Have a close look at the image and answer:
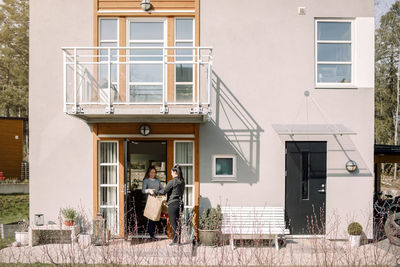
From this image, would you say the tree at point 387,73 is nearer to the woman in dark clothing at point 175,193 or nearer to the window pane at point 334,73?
the window pane at point 334,73

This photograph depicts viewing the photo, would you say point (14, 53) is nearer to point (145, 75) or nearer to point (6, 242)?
point (6, 242)

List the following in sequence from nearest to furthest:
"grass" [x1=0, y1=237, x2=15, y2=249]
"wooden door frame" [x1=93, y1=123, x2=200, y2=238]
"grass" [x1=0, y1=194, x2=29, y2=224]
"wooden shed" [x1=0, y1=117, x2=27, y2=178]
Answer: "grass" [x1=0, y1=237, x2=15, y2=249]
"wooden door frame" [x1=93, y1=123, x2=200, y2=238]
"grass" [x1=0, y1=194, x2=29, y2=224]
"wooden shed" [x1=0, y1=117, x2=27, y2=178]

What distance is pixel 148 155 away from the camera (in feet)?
35.8

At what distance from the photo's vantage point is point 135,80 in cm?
802

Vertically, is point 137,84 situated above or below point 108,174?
above

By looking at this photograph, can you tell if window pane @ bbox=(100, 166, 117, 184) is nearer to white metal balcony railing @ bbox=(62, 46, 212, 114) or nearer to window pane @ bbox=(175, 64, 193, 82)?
white metal balcony railing @ bbox=(62, 46, 212, 114)

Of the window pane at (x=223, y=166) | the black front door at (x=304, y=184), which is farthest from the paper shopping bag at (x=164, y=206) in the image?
the black front door at (x=304, y=184)

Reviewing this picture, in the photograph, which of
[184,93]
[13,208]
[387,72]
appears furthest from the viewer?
[387,72]

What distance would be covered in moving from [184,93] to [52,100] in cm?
326

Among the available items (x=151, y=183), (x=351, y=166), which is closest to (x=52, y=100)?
(x=151, y=183)

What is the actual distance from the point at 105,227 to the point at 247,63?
505 centimetres

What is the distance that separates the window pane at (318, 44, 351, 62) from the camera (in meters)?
9.02

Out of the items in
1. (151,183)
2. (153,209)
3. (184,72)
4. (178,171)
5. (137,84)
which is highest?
(184,72)

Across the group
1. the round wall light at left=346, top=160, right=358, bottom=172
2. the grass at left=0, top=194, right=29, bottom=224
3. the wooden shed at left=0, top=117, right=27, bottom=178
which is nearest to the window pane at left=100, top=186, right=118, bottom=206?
the grass at left=0, top=194, right=29, bottom=224
